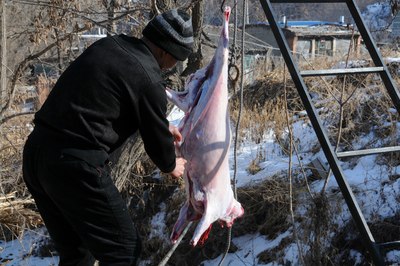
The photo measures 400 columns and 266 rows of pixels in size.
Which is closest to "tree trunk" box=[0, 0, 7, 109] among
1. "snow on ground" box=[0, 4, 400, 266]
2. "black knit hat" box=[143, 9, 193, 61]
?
"snow on ground" box=[0, 4, 400, 266]

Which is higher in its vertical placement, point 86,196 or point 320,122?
point 320,122

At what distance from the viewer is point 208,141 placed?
3.40 meters

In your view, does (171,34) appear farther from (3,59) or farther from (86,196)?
(3,59)

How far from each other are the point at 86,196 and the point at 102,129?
1.10 ft

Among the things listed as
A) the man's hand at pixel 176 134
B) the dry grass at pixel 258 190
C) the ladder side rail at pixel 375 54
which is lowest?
the dry grass at pixel 258 190

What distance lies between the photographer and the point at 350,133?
7.78 m

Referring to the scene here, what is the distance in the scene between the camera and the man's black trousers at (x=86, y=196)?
2.83 meters

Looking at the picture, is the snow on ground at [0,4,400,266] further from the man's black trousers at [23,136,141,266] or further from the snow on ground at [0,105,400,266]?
the man's black trousers at [23,136,141,266]

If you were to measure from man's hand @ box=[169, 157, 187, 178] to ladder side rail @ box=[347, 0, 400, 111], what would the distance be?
155 centimetres

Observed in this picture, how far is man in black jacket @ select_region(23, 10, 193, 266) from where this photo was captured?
9.30 feet

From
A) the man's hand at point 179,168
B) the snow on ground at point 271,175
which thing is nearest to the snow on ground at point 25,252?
the snow on ground at point 271,175

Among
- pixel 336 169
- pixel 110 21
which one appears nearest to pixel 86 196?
pixel 336 169

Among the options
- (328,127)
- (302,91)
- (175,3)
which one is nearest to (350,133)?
(328,127)

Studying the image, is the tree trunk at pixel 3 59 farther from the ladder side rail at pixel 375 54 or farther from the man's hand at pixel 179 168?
the ladder side rail at pixel 375 54
